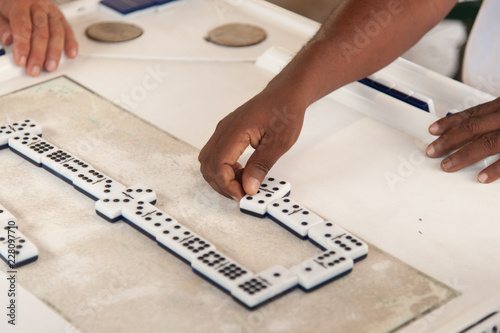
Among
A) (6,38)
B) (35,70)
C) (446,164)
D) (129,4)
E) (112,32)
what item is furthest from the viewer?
(129,4)

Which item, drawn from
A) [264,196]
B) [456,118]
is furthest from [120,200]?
[456,118]

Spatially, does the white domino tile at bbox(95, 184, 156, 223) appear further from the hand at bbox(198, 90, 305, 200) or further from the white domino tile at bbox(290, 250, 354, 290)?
the white domino tile at bbox(290, 250, 354, 290)

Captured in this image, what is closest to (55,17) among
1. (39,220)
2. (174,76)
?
(174,76)

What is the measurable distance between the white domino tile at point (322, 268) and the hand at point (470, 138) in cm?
51

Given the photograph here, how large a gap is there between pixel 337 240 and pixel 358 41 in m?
0.68

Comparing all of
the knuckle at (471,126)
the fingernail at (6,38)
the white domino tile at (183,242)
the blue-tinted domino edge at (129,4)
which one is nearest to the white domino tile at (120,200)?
the white domino tile at (183,242)

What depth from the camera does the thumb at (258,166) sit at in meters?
1.71

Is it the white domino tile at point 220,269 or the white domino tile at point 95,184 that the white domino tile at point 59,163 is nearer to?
the white domino tile at point 95,184

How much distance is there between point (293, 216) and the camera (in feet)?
5.39

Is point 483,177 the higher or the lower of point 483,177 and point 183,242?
the higher

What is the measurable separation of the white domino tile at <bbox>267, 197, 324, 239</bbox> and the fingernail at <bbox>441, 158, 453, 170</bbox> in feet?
1.35

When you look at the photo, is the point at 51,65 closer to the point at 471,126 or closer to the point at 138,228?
the point at 138,228

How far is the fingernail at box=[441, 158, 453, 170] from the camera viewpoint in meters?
1.88

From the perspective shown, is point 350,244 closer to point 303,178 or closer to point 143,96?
point 303,178
